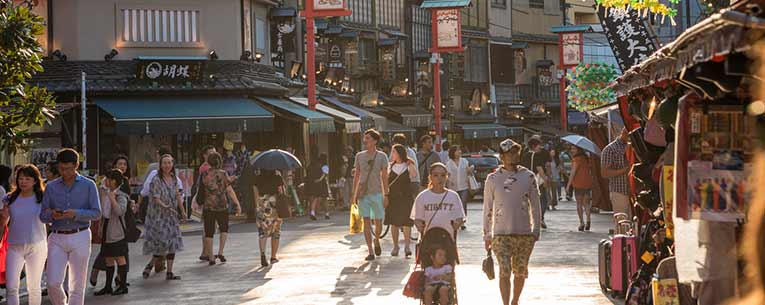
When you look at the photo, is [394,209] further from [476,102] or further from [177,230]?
[476,102]

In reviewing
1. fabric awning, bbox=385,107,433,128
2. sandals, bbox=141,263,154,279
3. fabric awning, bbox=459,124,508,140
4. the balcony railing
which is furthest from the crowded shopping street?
the balcony railing

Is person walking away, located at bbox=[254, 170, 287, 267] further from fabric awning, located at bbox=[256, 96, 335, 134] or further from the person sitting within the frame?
fabric awning, located at bbox=[256, 96, 335, 134]

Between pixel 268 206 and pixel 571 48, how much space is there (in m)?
46.4

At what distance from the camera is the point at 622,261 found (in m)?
13.0

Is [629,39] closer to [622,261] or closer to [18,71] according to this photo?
[622,261]

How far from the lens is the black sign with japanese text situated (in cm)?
3186

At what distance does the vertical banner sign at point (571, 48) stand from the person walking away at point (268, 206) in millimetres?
45797

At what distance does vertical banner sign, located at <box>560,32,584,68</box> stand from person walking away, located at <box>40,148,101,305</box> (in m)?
52.4

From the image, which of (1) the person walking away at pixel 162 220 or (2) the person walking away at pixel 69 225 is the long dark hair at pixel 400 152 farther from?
(2) the person walking away at pixel 69 225

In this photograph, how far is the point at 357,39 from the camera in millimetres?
45375

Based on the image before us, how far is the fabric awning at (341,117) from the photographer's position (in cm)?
3688

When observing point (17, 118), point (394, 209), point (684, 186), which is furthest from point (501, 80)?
point (684, 186)

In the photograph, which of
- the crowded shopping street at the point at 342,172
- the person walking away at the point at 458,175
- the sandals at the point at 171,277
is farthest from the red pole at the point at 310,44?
the sandals at the point at 171,277

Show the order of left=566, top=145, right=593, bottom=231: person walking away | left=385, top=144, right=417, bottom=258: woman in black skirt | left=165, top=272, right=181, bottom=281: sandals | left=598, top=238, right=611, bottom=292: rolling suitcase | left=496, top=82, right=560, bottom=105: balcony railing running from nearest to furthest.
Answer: left=598, top=238, right=611, bottom=292: rolling suitcase, left=165, top=272, right=181, bottom=281: sandals, left=385, top=144, right=417, bottom=258: woman in black skirt, left=566, top=145, right=593, bottom=231: person walking away, left=496, top=82, right=560, bottom=105: balcony railing
